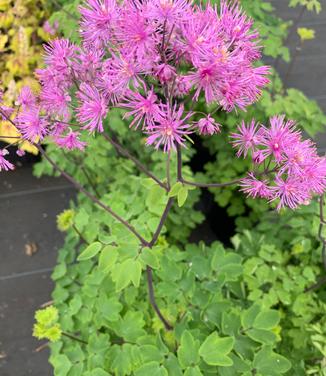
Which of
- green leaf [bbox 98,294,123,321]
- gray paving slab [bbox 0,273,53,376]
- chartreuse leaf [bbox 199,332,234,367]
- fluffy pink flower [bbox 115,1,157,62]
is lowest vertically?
gray paving slab [bbox 0,273,53,376]

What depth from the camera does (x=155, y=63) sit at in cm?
56

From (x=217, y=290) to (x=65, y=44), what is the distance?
0.64 m

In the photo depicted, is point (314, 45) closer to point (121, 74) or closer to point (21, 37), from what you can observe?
point (21, 37)

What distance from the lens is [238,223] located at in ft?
5.71

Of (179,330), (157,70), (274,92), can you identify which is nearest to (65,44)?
(157,70)

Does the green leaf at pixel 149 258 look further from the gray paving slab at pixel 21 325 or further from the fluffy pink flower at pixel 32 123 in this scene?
the gray paving slab at pixel 21 325

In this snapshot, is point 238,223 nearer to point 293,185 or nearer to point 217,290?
point 217,290

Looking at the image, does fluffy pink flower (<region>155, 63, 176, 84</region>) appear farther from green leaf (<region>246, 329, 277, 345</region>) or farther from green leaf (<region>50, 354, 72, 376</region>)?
green leaf (<region>50, 354, 72, 376</region>)

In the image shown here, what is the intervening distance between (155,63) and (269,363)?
0.65m

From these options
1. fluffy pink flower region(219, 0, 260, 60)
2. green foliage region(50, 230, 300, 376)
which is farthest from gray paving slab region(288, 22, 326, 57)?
fluffy pink flower region(219, 0, 260, 60)

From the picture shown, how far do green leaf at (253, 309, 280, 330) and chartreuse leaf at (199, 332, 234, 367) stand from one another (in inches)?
4.9

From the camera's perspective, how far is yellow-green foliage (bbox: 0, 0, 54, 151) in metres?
1.97

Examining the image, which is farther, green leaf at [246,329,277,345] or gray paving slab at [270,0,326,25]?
gray paving slab at [270,0,326,25]

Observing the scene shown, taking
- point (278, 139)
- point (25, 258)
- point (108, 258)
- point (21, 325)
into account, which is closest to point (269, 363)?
point (108, 258)
